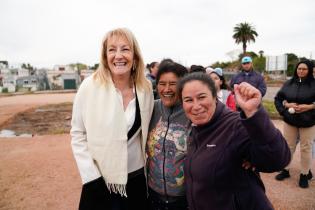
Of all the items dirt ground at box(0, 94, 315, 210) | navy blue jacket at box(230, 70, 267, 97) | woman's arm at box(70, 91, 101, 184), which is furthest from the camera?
navy blue jacket at box(230, 70, 267, 97)

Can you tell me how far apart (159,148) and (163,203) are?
470 mm

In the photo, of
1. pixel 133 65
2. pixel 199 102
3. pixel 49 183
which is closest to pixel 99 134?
pixel 133 65

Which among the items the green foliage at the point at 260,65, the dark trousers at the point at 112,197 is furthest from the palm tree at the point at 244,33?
the dark trousers at the point at 112,197

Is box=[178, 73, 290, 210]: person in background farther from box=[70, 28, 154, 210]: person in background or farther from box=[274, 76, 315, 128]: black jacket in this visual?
box=[274, 76, 315, 128]: black jacket

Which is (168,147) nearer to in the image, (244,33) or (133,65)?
(133,65)

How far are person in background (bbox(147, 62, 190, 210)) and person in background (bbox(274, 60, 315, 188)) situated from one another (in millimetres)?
2967

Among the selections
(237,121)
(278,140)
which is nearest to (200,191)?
(237,121)

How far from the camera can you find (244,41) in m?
53.3

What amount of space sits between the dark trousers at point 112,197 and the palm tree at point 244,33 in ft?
180

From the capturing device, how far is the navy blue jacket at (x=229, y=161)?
1.35m

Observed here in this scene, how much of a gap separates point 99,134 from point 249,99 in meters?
1.20

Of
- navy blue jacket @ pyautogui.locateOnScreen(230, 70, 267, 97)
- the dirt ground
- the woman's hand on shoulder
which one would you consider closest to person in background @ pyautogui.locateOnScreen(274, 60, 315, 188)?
the dirt ground

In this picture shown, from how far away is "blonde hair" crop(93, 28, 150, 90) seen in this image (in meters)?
2.13

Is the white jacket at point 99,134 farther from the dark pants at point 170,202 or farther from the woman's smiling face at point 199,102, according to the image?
the woman's smiling face at point 199,102
